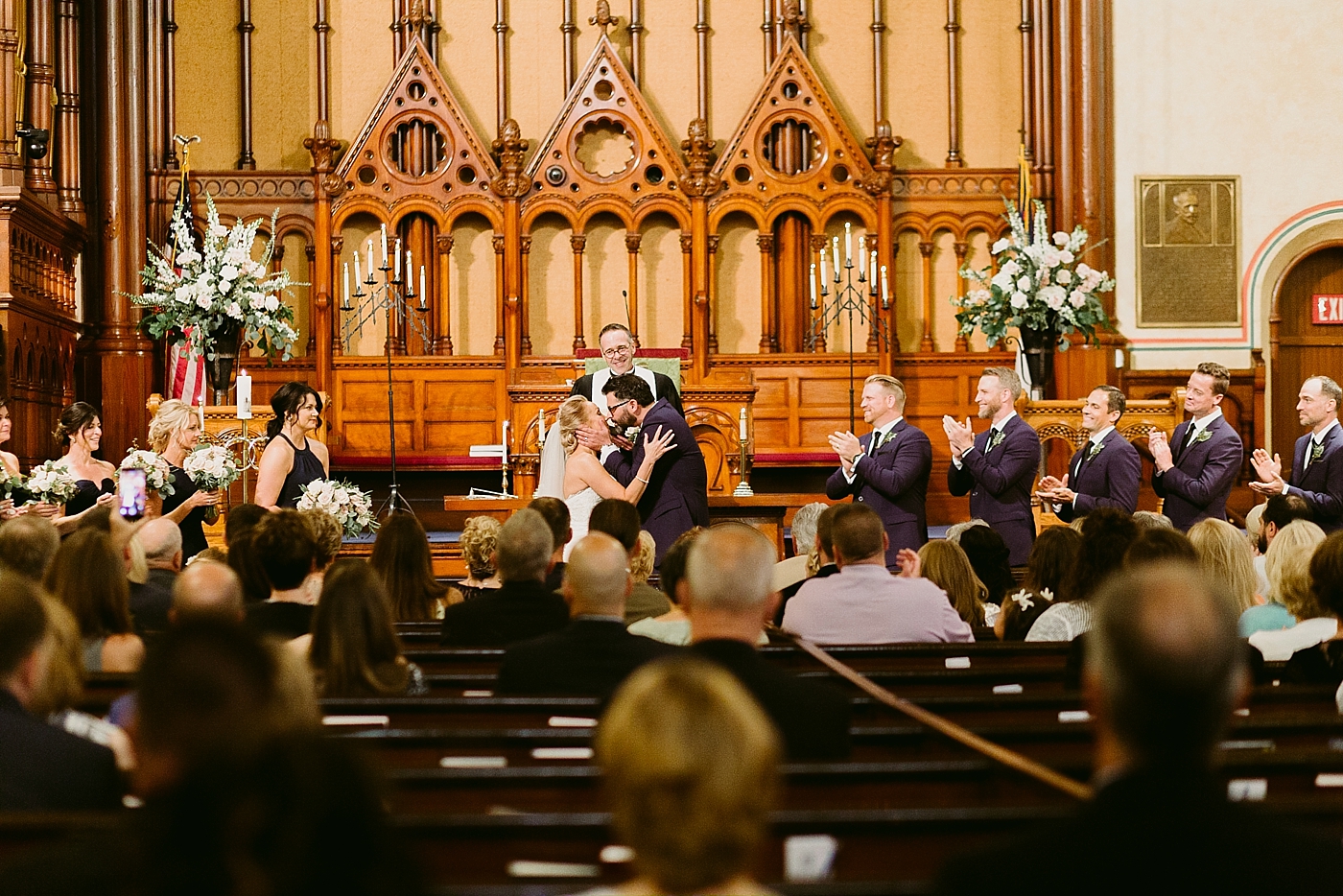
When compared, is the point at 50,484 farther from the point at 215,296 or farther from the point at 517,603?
the point at 517,603

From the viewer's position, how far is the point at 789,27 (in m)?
12.9

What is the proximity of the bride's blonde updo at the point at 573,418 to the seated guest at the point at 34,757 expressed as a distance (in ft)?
14.6

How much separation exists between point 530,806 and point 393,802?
238mm

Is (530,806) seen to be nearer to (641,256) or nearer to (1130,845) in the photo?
(1130,845)

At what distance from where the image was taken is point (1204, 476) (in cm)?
772

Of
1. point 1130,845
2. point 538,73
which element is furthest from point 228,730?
point 538,73

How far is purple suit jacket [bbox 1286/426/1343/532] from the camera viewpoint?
7.52 meters

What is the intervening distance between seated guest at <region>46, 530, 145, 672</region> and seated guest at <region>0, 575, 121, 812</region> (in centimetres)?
115

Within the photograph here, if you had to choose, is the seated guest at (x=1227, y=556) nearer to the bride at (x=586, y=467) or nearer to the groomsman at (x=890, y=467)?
the groomsman at (x=890, y=467)

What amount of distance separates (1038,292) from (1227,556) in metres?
6.69

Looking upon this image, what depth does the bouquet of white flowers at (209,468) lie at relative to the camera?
7422 mm

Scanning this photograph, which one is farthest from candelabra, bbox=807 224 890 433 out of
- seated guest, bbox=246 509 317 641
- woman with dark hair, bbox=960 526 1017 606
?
seated guest, bbox=246 509 317 641

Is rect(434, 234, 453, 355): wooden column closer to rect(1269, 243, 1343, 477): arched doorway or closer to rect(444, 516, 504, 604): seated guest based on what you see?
rect(444, 516, 504, 604): seated guest

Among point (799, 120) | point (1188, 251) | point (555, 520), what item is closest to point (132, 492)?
point (555, 520)
